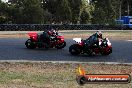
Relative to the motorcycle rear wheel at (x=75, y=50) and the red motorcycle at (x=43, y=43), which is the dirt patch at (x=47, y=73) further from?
the red motorcycle at (x=43, y=43)

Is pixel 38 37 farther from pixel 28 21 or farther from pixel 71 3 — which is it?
pixel 71 3

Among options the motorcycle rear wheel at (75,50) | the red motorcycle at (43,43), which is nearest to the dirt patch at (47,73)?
the motorcycle rear wheel at (75,50)

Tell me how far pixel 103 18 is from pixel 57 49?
47.6 metres

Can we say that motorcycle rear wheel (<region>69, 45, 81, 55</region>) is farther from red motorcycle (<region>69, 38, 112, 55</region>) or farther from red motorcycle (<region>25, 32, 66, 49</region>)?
red motorcycle (<region>25, 32, 66, 49</region>)

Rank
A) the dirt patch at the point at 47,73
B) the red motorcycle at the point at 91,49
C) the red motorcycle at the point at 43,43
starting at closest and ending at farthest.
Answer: the dirt patch at the point at 47,73, the red motorcycle at the point at 91,49, the red motorcycle at the point at 43,43

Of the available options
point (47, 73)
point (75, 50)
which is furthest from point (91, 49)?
point (47, 73)

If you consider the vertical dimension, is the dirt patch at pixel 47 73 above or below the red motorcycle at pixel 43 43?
above

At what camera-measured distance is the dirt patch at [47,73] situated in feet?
28.4

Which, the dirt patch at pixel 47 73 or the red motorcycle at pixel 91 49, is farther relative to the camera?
the red motorcycle at pixel 91 49

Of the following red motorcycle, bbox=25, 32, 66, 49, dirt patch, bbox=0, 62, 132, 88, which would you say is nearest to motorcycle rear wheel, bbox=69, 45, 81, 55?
red motorcycle, bbox=25, 32, 66, 49

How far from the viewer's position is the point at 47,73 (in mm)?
10875

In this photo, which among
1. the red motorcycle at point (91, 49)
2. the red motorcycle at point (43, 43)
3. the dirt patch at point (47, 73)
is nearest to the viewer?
the dirt patch at point (47, 73)

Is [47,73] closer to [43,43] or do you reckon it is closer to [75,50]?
[75,50]

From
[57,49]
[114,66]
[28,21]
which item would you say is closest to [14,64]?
[114,66]
